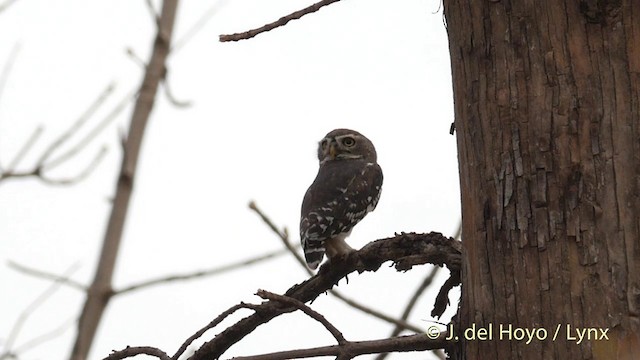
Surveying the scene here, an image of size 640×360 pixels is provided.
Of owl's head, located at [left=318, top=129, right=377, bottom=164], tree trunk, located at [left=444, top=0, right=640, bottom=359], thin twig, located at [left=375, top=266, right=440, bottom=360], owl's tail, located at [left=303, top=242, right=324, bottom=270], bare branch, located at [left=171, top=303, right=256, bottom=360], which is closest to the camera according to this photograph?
tree trunk, located at [left=444, top=0, right=640, bottom=359]

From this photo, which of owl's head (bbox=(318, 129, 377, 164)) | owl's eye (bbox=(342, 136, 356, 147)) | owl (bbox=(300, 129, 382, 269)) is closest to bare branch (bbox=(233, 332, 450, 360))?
owl (bbox=(300, 129, 382, 269))

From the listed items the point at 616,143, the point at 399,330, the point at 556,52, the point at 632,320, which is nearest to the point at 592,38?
the point at 556,52

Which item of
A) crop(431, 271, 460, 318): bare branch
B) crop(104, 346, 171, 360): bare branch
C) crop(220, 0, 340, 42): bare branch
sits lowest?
crop(104, 346, 171, 360): bare branch

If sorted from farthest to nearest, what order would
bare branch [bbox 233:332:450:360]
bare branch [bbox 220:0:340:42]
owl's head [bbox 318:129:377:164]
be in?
owl's head [bbox 318:129:377:164] → bare branch [bbox 220:0:340:42] → bare branch [bbox 233:332:450:360]

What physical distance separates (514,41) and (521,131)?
0.26 metres

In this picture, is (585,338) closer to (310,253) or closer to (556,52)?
(556,52)

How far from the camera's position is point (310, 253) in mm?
5391

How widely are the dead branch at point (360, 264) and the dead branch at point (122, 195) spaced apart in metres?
0.71

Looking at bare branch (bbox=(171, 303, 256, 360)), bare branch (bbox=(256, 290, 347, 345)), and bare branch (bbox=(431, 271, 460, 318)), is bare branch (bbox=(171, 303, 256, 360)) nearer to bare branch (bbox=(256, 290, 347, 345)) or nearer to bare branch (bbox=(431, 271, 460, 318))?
bare branch (bbox=(256, 290, 347, 345))

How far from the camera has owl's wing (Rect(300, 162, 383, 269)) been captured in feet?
17.9

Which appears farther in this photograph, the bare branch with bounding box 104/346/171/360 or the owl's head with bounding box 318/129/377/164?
the owl's head with bounding box 318/129/377/164

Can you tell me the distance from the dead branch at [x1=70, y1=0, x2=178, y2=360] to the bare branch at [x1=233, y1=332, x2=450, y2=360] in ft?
3.86

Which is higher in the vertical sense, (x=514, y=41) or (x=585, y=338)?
(x=514, y=41)

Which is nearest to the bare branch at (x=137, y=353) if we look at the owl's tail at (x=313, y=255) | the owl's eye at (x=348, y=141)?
the owl's tail at (x=313, y=255)
